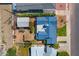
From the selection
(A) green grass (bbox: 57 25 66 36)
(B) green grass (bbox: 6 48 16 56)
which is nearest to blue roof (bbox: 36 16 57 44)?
(A) green grass (bbox: 57 25 66 36)

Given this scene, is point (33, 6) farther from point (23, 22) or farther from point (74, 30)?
point (74, 30)

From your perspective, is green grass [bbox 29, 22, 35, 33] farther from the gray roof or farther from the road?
the road

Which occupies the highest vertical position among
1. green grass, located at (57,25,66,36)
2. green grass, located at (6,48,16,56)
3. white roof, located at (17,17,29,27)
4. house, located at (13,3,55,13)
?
house, located at (13,3,55,13)

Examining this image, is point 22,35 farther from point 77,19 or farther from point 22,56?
point 77,19

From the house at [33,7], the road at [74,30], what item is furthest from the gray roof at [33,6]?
the road at [74,30]

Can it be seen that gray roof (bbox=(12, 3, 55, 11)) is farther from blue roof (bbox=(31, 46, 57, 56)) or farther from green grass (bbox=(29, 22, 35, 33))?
blue roof (bbox=(31, 46, 57, 56))

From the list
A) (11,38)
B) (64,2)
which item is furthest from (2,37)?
(64,2)

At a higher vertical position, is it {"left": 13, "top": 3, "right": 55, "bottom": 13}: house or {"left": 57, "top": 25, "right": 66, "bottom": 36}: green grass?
{"left": 13, "top": 3, "right": 55, "bottom": 13}: house

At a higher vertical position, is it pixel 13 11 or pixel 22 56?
pixel 13 11

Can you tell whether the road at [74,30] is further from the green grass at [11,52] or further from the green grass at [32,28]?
the green grass at [11,52]
